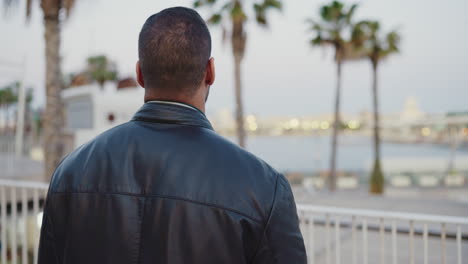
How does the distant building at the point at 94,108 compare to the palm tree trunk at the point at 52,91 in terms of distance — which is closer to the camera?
the palm tree trunk at the point at 52,91

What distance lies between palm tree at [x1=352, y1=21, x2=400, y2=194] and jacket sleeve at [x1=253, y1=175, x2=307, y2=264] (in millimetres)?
20352

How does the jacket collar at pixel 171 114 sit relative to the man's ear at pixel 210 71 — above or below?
below

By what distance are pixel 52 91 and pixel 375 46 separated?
17.9 meters

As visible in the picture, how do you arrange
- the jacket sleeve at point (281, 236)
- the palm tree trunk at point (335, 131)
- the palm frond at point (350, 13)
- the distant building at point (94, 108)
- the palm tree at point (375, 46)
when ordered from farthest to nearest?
the palm tree trunk at point (335, 131), the palm tree at point (375, 46), the palm frond at point (350, 13), the distant building at point (94, 108), the jacket sleeve at point (281, 236)

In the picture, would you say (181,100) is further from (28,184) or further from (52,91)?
→ (52,91)

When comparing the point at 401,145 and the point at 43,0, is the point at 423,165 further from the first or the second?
the point at 401,145

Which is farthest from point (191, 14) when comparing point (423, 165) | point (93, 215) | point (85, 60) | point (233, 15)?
point (423, 165)

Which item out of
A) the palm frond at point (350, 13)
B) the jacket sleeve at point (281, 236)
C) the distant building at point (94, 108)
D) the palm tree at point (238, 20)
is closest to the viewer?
the jacket sleeve at point (281, 236)

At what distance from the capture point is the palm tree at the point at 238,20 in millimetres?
15977

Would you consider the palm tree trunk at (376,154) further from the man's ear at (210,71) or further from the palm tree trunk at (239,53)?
the man's ear at (210,71)

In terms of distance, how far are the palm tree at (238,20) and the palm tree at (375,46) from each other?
5747mm

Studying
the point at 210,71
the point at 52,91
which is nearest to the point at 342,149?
the point at 52,91

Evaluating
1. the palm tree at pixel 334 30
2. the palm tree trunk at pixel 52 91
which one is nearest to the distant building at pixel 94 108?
the palm tree trunk at pixel 52 91

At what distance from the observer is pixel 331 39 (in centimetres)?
1983
